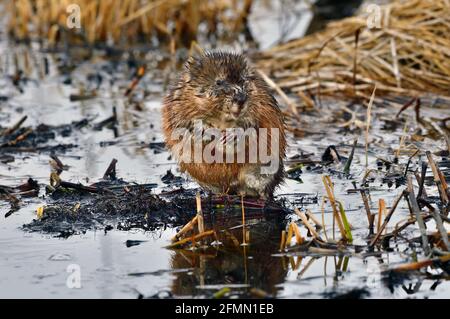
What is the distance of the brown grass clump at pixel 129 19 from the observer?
12.0 meters

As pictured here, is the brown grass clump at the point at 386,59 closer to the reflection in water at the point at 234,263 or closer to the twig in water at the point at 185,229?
the reflection in water at the point at 234,263

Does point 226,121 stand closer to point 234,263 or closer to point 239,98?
point 239,98

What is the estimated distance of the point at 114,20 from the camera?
1220 cm

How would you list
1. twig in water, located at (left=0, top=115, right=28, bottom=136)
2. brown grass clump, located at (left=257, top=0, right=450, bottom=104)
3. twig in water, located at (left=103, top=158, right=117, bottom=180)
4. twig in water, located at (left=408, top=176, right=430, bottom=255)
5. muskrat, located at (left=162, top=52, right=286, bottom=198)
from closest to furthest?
twig in water, located at (left=408, top=176, right=430, bottom=255) → muskrat, located at (left=162, top=52, right=286, bottom=198) → twig in water, located at (left=103, top=158, right=117, bottom=180) → twig in water, located at (left=0, top=115, right=28, bottom=136) → brown grass clump, located at (left=257, top=0, right=450, bottom=104)

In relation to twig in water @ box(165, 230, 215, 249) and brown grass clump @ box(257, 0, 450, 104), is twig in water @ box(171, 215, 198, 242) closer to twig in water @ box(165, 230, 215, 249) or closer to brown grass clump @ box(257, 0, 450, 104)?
twig in water @ box(165, 230, 215, 249)

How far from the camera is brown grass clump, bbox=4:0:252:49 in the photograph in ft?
39.3

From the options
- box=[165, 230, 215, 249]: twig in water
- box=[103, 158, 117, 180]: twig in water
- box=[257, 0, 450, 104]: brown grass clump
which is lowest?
box=[165, 230, 215, 249]: twig in water

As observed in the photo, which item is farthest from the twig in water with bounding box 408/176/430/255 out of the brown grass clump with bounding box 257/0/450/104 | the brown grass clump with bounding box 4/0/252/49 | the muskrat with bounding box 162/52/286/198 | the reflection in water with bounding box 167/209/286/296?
the brown grass clump with bounding box 4/0/252/49

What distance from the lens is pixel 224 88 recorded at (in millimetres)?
5828

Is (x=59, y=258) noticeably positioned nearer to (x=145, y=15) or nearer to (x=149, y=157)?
(x=149, y=157)

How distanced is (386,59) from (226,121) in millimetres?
4120

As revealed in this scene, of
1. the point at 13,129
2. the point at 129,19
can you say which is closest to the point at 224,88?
the point at 13,129

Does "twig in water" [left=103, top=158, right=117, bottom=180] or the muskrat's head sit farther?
"twig in water" [left=103, top=158, right=117, bottom=180]
